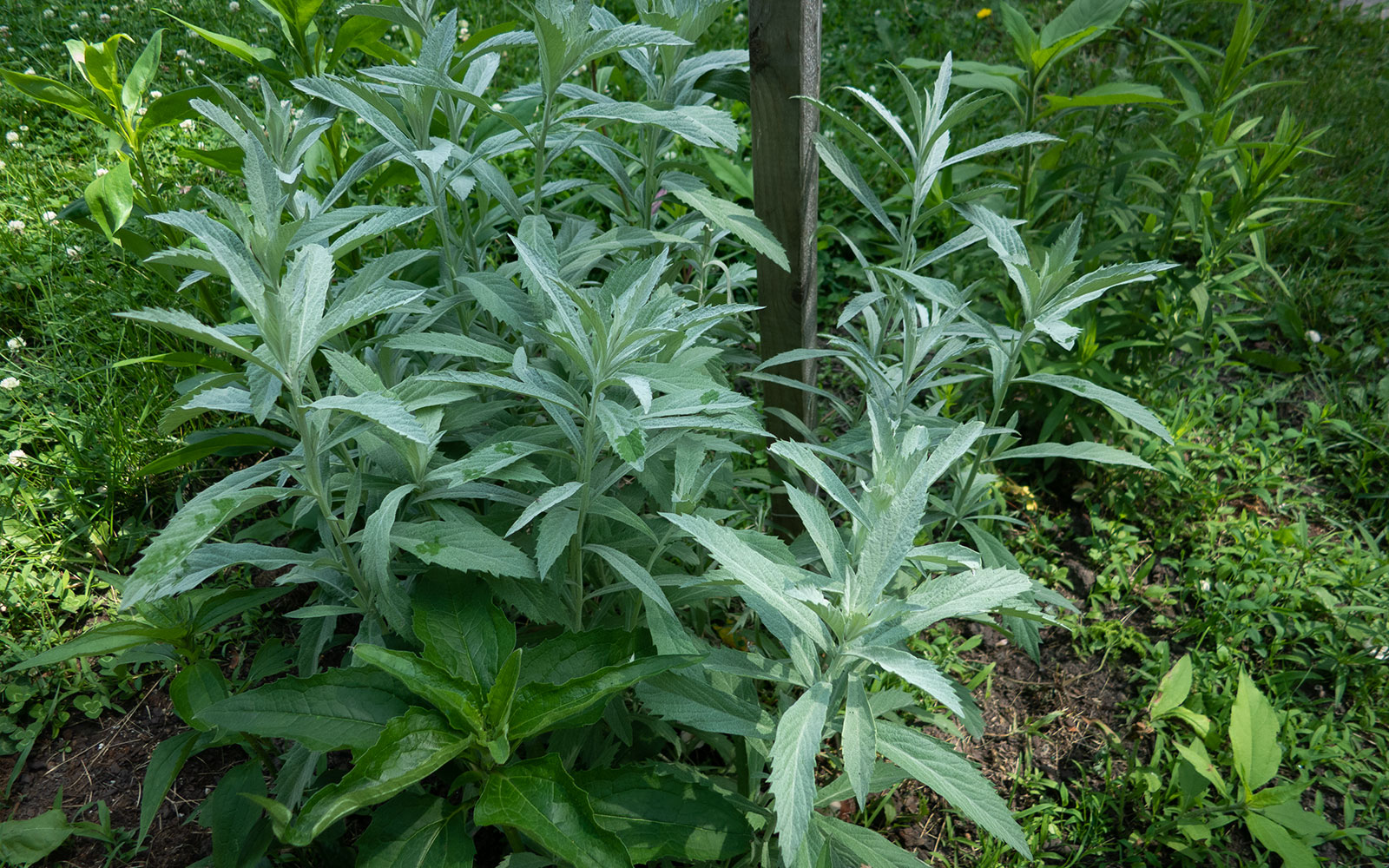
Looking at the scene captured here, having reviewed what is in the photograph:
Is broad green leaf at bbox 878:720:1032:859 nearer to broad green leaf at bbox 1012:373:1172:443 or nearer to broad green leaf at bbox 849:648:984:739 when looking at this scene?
A: broad green leaf at bbox 849:648:984:739

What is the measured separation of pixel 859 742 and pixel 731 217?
123 centimetres

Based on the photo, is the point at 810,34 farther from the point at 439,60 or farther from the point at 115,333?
the point at 115,333

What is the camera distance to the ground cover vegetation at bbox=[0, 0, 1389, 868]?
150 centimetres

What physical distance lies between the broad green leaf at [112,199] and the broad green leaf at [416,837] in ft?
5.82

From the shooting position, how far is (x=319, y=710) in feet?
5.03

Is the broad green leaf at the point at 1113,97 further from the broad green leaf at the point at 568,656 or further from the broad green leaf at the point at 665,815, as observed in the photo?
the broad green leaf at the point at 665,815

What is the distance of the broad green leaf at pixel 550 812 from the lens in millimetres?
1336

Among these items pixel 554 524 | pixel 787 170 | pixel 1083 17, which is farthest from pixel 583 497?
pixel 1083 17

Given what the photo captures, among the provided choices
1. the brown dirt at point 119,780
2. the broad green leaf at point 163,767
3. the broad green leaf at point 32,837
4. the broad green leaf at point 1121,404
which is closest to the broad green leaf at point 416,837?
the broad green leaf at point 163,767

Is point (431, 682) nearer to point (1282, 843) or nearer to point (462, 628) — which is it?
point (462, 628)

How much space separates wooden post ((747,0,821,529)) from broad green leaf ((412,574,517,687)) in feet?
3.59

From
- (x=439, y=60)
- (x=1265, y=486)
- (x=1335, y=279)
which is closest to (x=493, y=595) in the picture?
(x=439, y=60)

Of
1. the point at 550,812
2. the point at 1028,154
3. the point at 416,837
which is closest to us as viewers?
the point at 550,812

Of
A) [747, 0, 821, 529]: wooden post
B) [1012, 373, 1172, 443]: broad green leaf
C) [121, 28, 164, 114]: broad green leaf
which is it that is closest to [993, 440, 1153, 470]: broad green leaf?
[1012, 373, 1172, 443]: broad green leaf
